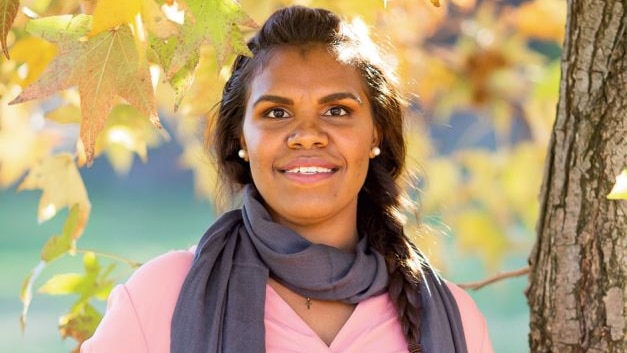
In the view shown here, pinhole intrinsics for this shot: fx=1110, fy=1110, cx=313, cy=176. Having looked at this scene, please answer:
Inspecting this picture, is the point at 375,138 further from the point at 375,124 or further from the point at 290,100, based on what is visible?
the point at 290,100

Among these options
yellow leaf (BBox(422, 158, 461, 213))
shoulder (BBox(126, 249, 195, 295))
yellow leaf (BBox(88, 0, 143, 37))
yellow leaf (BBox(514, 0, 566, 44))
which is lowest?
shoulder (BBox(126, 249, 195, 295))

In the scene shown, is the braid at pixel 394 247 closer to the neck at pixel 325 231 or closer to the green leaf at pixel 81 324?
the neck at pixel 325 231

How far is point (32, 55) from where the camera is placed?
211 cm

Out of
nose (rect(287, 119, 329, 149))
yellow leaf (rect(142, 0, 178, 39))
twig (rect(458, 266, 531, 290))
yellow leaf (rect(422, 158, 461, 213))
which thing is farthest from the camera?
yellow leaf (rect(422, 158, 461, 213))

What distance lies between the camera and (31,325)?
582 cm

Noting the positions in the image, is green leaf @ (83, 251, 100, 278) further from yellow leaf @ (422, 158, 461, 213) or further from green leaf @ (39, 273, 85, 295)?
yellow leaf @ (422, 158, 461, 213)

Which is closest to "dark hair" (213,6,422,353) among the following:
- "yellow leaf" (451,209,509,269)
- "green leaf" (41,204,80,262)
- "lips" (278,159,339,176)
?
"lips" (278,159,339,176)

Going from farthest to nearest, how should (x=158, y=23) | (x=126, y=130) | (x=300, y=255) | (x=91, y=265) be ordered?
(x=126, y=130), (x=91, y=265), (x=300, y=255), (x=158, y=23)

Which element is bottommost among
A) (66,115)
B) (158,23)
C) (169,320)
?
(169,320)

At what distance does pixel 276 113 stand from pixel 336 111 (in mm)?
106

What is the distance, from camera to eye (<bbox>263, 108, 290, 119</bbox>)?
6.35ft

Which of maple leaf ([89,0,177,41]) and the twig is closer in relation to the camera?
maple leaf ([89,0,177,41])

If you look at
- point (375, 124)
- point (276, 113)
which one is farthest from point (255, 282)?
point (375, 124)

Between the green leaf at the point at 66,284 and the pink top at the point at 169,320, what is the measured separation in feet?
1.43
